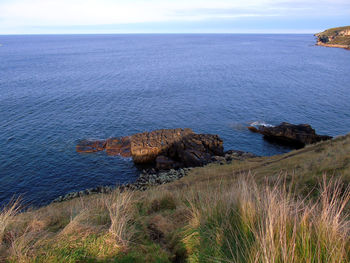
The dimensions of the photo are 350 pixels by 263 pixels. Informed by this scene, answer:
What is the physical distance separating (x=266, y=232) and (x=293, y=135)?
37581 millimetres

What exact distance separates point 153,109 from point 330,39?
190270 mm

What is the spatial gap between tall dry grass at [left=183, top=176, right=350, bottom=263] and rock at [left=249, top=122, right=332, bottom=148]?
A: 35.3 meters

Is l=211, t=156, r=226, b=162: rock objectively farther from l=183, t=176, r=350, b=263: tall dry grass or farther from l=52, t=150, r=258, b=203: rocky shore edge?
l=183, t=176, r=350, b=263: tall dry grass

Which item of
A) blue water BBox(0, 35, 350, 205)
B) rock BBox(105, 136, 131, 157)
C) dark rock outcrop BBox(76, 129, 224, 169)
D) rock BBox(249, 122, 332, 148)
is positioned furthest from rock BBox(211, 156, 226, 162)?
rock BBox(249, 122, 332, 148)

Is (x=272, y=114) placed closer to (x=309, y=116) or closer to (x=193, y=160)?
(x=309, y=116)

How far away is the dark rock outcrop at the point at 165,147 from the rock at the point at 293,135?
970 cm

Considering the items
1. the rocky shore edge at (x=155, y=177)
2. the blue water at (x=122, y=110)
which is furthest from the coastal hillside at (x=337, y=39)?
the rocky shore edge at (x=155, y=177)

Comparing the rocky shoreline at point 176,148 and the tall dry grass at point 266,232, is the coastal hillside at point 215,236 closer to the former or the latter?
the tall dry grass at point 266,232

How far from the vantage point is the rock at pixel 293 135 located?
37031mm

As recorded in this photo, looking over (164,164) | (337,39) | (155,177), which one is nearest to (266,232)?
(155,177)

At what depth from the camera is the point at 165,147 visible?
3444 centimetres

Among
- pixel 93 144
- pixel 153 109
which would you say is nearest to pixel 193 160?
pixel 93 144

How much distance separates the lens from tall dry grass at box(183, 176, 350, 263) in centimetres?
382

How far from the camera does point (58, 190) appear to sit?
26.1 m
